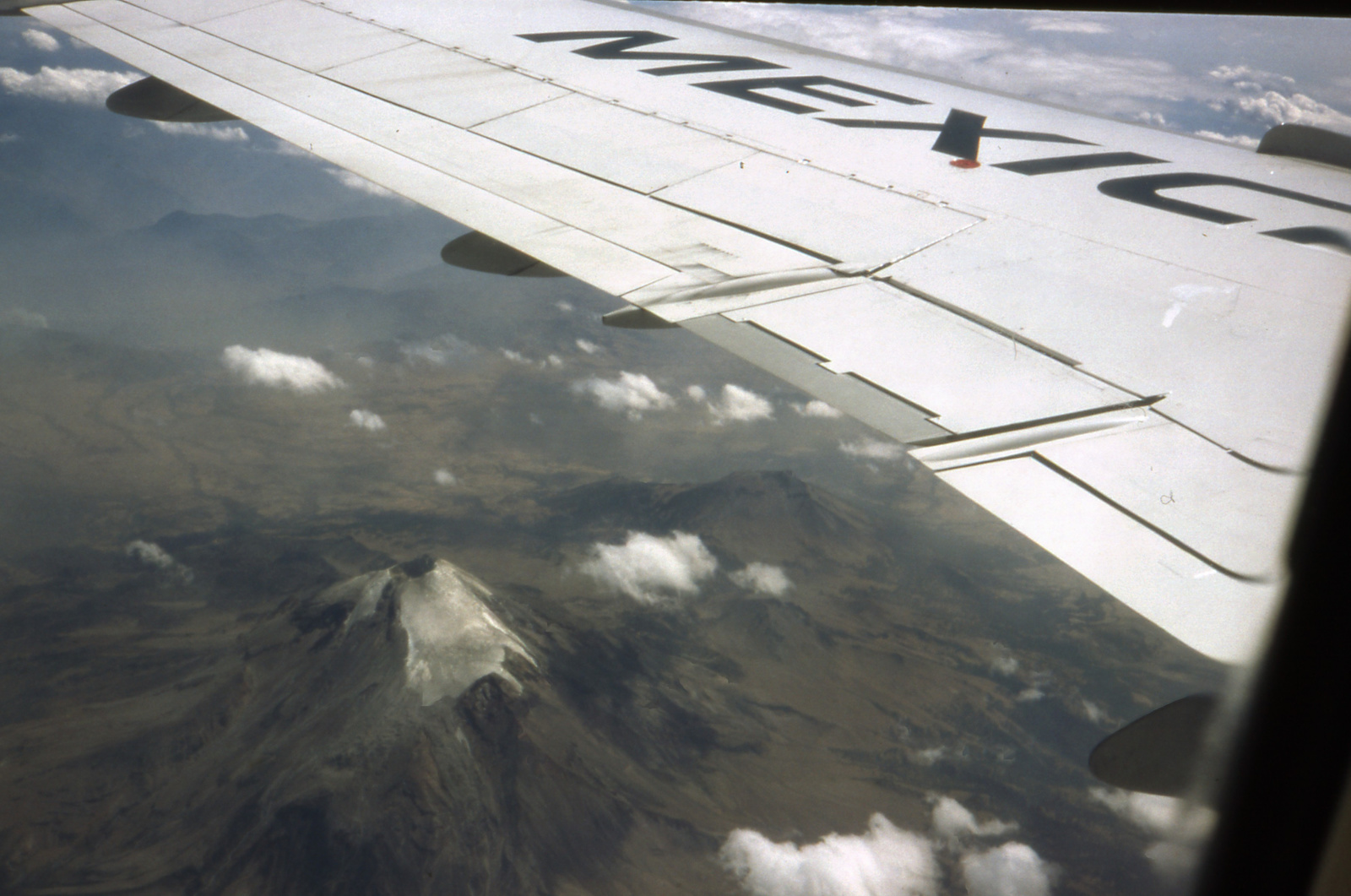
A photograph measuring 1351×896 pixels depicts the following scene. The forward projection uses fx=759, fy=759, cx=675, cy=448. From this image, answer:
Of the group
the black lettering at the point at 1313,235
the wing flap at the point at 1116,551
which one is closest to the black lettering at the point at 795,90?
the black lettering at the point at 1313,235

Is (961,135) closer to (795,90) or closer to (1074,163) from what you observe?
A: (1074,163)

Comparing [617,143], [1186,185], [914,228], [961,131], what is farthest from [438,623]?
[1186,185]

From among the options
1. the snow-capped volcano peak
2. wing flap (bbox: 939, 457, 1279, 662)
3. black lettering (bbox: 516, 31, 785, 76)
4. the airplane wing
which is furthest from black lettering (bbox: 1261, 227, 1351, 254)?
the snow-capped volcano peak

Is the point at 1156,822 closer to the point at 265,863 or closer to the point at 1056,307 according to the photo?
the point at 1056,307

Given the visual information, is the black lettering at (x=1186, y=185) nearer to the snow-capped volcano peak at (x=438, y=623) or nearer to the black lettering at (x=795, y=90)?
the black lettering at (x=795, y=90)

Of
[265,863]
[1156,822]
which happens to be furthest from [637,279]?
[265,863]
